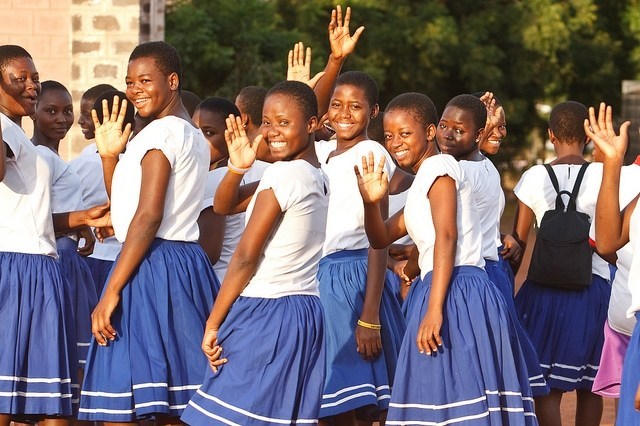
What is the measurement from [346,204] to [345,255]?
250mm

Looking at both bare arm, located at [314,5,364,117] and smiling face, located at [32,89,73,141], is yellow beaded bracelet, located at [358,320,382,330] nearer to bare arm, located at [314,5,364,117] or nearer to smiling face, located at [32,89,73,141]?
bare arm, located at [314,5,364,117]

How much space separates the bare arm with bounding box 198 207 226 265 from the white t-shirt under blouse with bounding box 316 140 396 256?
522 mm

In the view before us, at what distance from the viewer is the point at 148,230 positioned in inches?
225

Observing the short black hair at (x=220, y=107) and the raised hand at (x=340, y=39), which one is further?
the raised hand at (x=340, y=39)

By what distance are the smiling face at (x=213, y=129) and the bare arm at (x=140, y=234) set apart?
1.22m

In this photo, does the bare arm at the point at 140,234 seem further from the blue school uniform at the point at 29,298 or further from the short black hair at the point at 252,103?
the short black hair at the point at 252,103

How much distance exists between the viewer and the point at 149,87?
236 inches

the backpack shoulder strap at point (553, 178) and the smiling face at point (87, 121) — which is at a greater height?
the smiling face at point (87, 121)

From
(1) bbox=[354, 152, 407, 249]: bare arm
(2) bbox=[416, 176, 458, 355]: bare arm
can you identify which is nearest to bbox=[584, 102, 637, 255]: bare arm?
(2) bbox=[416, 176, 458, 355]: bare arm

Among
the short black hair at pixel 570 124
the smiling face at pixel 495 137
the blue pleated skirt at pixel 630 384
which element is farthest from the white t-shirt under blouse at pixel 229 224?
the blue pleated skirt at pixel 630 384

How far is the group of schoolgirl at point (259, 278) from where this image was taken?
5.52 meters

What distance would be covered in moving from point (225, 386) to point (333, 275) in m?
1.34

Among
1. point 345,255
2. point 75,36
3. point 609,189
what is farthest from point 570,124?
point 75,36

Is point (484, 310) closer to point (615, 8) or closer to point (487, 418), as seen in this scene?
point (487, 418)
